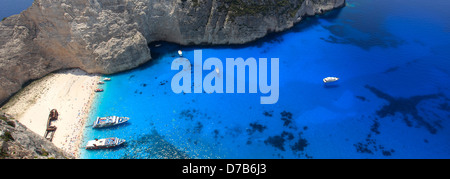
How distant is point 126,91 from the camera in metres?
41.8

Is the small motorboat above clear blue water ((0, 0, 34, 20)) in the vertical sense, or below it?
below

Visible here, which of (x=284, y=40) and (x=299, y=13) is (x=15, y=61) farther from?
(x=299, y=13)

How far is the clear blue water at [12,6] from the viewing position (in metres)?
59.8

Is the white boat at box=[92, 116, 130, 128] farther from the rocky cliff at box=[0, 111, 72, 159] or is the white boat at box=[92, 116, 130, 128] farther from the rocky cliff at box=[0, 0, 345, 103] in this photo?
the rocky cliff at box=[0, 0, 345, 103]

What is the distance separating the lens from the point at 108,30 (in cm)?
4484

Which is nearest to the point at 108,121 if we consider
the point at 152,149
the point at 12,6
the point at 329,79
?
the point at 152,149

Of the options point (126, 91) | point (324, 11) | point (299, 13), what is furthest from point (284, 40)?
point (126, 91)

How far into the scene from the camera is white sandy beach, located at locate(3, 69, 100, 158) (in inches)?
1357

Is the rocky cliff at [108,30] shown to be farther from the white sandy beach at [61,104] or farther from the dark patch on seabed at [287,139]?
the dark patch on seabed at [287,139]

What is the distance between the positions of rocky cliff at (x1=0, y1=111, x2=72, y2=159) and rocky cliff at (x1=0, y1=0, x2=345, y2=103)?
68.8 ft

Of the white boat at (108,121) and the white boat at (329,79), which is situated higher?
the white boat at (329,79)

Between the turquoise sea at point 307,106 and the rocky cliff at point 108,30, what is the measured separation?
3169mm

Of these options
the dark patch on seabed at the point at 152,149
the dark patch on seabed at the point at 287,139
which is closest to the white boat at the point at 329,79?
the dark patch on seabed at the point at 287,139

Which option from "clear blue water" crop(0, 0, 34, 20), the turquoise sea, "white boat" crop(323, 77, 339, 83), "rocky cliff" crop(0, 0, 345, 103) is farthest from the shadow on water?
"clear blue water" crop(0, 0, 34, 20)
